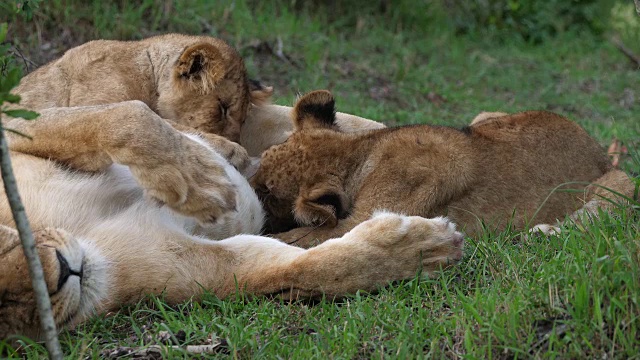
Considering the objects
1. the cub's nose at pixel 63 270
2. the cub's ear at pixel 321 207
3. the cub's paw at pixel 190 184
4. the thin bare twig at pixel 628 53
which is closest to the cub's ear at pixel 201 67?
the cub's ear at pixel 321 207

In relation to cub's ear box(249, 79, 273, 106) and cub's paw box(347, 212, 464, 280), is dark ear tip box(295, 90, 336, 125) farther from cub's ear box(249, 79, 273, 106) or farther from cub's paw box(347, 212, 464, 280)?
cub's paw box(347, 212, 464, 280)

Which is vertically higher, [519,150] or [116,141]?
[116,141]

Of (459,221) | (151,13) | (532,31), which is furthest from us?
(532,31)

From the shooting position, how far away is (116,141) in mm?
3076

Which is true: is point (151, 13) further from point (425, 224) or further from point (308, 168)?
point (425, 224)

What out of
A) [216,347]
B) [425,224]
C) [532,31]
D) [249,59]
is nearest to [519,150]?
[425,224]

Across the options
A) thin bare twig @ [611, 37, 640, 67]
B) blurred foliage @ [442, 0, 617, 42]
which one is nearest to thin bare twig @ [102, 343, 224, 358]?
thin bare twig @ [611, 37, 640, 67]

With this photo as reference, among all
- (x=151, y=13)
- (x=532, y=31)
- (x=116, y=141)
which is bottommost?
(x=532, y=31)

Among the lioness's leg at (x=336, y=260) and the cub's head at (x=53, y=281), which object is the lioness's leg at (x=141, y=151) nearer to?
the lioness's leg at (x=336, y=260)

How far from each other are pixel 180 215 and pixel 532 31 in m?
7.97

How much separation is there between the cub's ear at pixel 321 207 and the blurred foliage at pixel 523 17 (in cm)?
671

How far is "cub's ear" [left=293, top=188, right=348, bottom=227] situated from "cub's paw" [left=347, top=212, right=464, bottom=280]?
601 mm

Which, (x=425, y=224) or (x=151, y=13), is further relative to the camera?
(x=151, y=13)

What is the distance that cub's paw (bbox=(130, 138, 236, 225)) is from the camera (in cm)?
300
